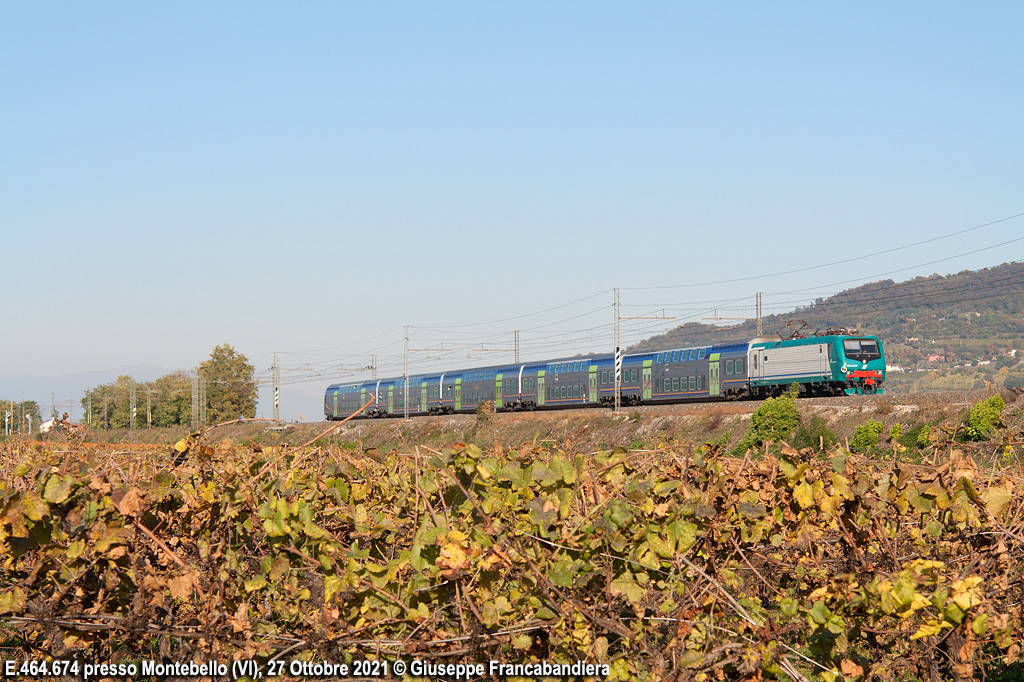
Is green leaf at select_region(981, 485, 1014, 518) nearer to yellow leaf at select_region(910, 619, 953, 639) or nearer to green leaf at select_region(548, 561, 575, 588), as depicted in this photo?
yellow leaf at select_region(910, 619, 953, 639)

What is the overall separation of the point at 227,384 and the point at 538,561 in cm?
10450

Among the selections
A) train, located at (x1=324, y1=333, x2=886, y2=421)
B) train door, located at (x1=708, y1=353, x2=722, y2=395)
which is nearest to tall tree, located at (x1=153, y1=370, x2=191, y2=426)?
train, located at (x1=324, y1=333, x2=886, y2=421)

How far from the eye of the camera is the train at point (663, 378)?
131ft

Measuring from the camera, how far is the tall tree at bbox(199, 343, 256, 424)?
10194 cm

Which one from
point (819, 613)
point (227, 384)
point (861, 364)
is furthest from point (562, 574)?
point (227, 384)

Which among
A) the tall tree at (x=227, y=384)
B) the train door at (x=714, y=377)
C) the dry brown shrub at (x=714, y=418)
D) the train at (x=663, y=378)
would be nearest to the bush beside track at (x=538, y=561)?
the train at (x=663, y=378)

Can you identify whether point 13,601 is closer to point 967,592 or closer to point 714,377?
point 967,592

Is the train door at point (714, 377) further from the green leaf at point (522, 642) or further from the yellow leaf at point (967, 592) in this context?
the green leaf at point (522, 642)

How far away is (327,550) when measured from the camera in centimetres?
494

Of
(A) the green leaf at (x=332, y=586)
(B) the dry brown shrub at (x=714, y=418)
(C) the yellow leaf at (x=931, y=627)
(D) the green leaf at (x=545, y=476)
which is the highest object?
(D) the green leaf at (x=545, y=476)

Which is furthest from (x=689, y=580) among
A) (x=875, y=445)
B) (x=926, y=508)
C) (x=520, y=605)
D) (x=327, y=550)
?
(x=875, y=445)

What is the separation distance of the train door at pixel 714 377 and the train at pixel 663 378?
52 mm

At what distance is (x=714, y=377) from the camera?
1778 inches

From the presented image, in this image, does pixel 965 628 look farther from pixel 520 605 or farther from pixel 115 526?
pixel 115 526
